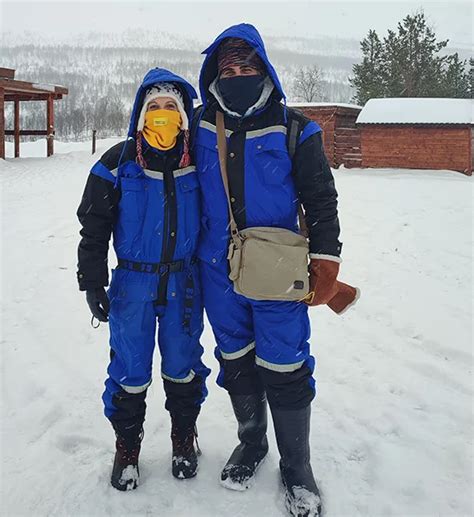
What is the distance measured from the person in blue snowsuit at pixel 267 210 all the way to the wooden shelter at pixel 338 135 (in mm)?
16845

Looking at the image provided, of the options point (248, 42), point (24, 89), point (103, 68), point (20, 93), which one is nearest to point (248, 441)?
point (248, 42)

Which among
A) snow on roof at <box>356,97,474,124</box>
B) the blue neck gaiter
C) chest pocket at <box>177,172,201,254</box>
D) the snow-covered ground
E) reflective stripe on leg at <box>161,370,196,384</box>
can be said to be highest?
snow on roof at <box>356,97,474,124</box>

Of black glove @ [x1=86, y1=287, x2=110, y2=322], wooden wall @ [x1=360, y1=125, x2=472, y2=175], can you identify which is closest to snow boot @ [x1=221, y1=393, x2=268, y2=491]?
black glove @ [x1=86, y1=287, x2=110, y2=322]

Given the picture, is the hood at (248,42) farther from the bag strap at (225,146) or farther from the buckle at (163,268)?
the buckle at (163,268)

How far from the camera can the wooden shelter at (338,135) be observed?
1841 cm

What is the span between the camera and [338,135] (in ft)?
60.9

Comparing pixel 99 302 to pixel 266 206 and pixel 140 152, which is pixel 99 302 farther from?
pixel 266 206

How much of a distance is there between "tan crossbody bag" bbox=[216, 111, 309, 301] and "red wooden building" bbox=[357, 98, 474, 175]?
54.7ft

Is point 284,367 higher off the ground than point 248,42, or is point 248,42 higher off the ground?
point 248,42

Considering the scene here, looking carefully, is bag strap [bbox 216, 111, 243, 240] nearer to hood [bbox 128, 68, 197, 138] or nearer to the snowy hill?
hood [bbox 128, 68, 197, 138]

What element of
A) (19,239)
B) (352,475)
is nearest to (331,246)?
(352,475)

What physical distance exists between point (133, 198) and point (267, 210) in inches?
22.8

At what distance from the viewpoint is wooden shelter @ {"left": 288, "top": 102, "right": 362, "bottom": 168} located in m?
18.4

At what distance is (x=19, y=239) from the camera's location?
6.77 metres
